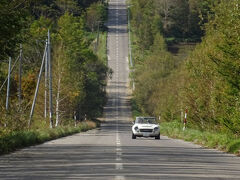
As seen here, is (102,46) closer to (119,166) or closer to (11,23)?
(11,23)

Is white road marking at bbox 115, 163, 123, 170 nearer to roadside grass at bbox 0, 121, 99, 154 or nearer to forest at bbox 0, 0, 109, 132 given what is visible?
forest at bbox 0, 0, 109, 132

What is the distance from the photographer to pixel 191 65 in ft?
130

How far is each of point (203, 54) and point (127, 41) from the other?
440 ft

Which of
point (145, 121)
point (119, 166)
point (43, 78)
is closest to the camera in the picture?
point (119, 166)

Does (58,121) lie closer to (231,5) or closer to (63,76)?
(63,76)

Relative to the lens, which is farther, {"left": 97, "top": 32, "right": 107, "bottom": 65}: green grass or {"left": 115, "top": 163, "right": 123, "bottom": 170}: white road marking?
{"left": 97, "top": 32, "right": 107, "bottom": 65}: green grass

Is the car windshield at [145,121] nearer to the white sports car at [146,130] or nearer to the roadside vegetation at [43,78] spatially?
the white sports car at [146,130]

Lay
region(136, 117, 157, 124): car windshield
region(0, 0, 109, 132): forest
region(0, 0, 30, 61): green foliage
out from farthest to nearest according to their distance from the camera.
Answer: region(136, 117, 157, 124): car windshield → region(0, 0, 109, 132): forest → region(0, 0, 30, 61): green foliage

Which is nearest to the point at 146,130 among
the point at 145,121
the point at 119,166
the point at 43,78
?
the point at 145,121

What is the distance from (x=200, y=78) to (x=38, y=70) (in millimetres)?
40120

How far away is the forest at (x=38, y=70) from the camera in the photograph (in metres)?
19.6

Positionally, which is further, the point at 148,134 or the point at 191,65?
the point at 191,65

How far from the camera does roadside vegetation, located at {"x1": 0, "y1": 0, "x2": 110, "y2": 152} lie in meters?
19.8

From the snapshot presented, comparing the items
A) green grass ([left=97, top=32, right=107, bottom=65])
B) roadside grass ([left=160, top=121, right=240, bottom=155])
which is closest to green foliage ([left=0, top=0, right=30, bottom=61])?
roadside grass ([left=160, top=121, right=240, bottom=155])
